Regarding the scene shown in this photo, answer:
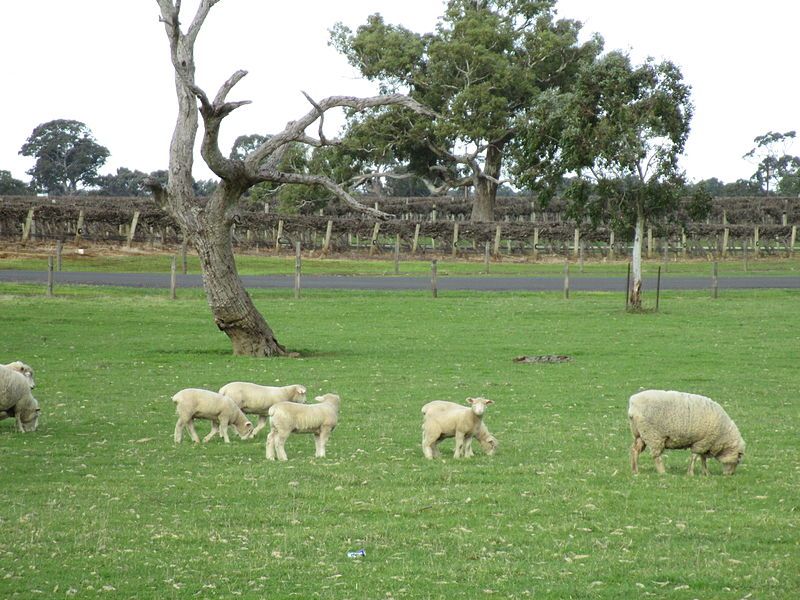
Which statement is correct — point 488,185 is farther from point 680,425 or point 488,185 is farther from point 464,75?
point 680,425

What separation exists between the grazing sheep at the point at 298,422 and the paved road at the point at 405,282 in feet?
114

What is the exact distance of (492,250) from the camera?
8012 cm

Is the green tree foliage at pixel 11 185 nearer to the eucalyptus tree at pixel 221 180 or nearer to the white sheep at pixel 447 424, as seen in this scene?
the eucalyptus tree at pixel 221 180

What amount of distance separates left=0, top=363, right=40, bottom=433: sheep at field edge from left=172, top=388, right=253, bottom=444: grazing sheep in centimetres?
241

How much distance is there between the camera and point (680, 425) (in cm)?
1410

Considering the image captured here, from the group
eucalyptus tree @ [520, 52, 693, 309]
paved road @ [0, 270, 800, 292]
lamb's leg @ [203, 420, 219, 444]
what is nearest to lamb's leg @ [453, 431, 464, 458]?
lamb's leg @ [203, 420, 219, 444]

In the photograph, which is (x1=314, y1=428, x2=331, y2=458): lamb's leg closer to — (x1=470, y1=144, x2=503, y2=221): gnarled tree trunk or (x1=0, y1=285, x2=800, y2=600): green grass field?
(x1=0, y1=285, x2=800, y2=600): green grass field

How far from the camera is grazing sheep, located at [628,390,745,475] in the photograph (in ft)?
46.2

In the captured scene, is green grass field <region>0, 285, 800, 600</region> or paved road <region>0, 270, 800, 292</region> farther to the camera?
paved road <region>0, 270, 800, 292</region>

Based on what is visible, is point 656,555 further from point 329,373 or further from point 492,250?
point 492,250

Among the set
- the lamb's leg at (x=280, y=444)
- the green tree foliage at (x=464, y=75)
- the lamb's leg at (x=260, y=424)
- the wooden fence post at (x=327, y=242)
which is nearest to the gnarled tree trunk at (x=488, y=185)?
the green tree foliage at (x=464, y=75)

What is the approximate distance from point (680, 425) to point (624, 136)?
29.0 m

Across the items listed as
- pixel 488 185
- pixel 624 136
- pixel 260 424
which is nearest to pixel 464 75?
pixel 488 185

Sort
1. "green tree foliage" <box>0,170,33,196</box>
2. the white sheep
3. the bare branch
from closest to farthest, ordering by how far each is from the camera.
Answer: the white sheep, the bare branch, "green tree foliage" <box>0,170,33,196</box>
